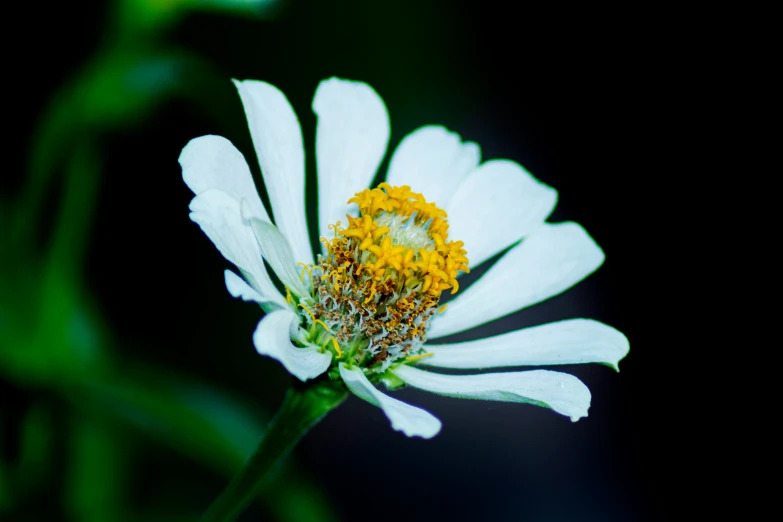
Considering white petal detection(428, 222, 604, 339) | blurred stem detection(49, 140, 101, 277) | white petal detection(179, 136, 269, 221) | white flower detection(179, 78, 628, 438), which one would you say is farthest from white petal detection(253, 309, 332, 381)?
blurred stem detection(49, 140, 101, 277)

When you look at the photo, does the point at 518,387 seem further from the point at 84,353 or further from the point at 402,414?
the point at 84,353

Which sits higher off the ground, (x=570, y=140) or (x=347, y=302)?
(x=570, y=140)

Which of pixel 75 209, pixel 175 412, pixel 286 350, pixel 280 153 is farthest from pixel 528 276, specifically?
pixel 75 209

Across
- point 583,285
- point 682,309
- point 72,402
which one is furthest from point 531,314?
point 72,402

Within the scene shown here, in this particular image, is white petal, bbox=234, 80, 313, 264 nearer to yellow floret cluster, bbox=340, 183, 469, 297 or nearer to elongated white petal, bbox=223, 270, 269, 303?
yellow floret cluster, bbox=340, 183, 469, 297

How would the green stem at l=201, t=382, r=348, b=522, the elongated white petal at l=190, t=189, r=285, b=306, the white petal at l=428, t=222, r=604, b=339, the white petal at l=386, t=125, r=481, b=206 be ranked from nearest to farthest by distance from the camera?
the elongated white petal at l=190, t=189, r=285, b=306 < the green stem at l=201, t=382, r=348, b=522 < the white petal at l=428, t=222, r=604, b=339 < the white petal at l=386, t=125, r=481, b=206

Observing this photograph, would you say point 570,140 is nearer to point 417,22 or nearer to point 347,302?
point 417,22
